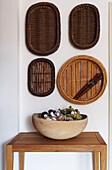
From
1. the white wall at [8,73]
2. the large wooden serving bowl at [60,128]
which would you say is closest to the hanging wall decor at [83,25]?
the white wall at [8,73]

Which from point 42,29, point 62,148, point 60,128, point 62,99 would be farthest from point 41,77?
point 62,148

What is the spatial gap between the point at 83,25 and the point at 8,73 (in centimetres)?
74

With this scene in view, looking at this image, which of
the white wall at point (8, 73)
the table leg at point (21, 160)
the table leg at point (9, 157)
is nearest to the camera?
the table leg at point (9, 157)

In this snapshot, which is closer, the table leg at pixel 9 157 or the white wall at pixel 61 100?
the table leg at pixel 9 157

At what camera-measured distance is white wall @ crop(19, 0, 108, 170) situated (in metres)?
1.41

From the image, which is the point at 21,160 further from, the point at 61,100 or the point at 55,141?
the point at 61,100

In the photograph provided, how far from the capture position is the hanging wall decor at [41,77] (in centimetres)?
141

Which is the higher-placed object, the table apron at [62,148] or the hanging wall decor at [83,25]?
the hanging wall decor at [83,25]

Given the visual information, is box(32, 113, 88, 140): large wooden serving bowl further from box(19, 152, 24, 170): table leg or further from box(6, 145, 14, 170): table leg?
box(19, 152, 24, 170): table leg

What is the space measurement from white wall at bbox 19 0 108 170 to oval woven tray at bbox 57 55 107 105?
54 mm

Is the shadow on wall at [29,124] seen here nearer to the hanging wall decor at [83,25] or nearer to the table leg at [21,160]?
the table leg at [21,160]

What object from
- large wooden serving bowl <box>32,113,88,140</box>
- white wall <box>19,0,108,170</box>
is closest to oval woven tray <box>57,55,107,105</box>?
white wall <box>19,0,108,170</box>

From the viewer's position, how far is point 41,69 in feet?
4.65

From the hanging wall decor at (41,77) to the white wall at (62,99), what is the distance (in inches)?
1.9
